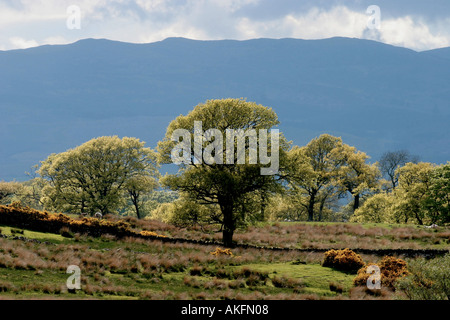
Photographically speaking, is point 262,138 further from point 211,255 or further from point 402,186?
point 402,186

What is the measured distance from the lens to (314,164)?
78250 mm

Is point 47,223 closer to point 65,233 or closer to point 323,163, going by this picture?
point 65,233

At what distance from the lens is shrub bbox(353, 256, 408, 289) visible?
2240cm

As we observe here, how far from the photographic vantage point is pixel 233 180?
3575cm

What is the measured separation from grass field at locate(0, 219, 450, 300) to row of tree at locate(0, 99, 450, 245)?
218 inches

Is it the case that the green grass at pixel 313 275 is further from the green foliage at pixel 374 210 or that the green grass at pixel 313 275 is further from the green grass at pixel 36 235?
the green foliage at pixel 374 210

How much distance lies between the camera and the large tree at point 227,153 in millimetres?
36906

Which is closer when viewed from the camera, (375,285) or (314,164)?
(375,285)

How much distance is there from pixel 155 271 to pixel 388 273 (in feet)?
43.0

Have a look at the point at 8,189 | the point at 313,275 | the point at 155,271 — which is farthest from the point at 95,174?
the point at 313,275

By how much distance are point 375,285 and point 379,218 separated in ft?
193

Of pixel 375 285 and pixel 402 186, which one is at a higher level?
pixel 402 186
